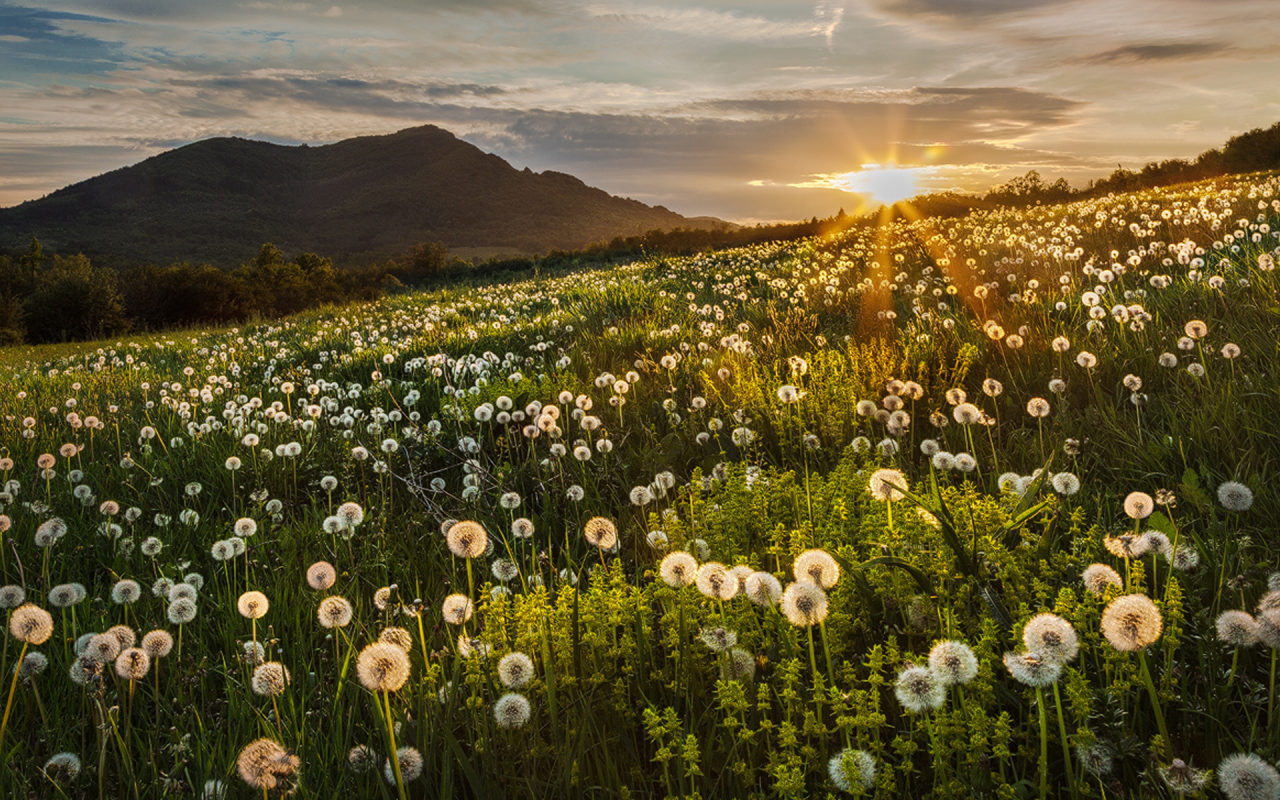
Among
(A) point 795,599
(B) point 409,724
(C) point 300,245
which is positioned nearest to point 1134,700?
(A) point 795,599

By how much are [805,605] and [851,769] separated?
34 centimetres

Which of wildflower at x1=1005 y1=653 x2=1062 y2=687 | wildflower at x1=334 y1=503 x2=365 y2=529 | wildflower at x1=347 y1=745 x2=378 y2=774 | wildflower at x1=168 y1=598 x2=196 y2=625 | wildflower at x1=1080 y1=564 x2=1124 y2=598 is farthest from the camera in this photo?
wildflower at x1=334 y1=503 x2=365 y2=529

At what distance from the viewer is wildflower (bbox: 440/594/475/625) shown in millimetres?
1859

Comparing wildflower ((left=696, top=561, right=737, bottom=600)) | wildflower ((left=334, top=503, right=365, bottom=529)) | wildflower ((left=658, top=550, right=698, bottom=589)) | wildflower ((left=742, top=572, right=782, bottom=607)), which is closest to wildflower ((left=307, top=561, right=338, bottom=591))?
wildflower ((left=334, top=503, right=365, bottom=529))

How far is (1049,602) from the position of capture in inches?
82.7

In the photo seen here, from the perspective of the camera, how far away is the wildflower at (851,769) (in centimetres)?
131

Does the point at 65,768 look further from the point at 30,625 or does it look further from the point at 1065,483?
the point at 1065,483

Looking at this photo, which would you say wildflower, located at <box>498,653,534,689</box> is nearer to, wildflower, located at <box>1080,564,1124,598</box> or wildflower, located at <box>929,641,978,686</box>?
wildflower, located at <box>929,641,978,686</box>

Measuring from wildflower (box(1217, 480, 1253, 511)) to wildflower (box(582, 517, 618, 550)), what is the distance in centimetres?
187

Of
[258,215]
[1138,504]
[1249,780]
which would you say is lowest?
[1249,780]

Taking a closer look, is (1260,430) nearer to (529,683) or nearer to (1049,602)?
(1049,602)

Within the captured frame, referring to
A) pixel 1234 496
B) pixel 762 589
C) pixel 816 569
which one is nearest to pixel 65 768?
pixel 762 589

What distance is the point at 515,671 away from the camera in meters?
1.74

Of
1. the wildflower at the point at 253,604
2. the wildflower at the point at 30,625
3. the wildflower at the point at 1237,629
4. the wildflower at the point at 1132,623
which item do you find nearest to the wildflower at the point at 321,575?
the wildflower at the point at 253,604
